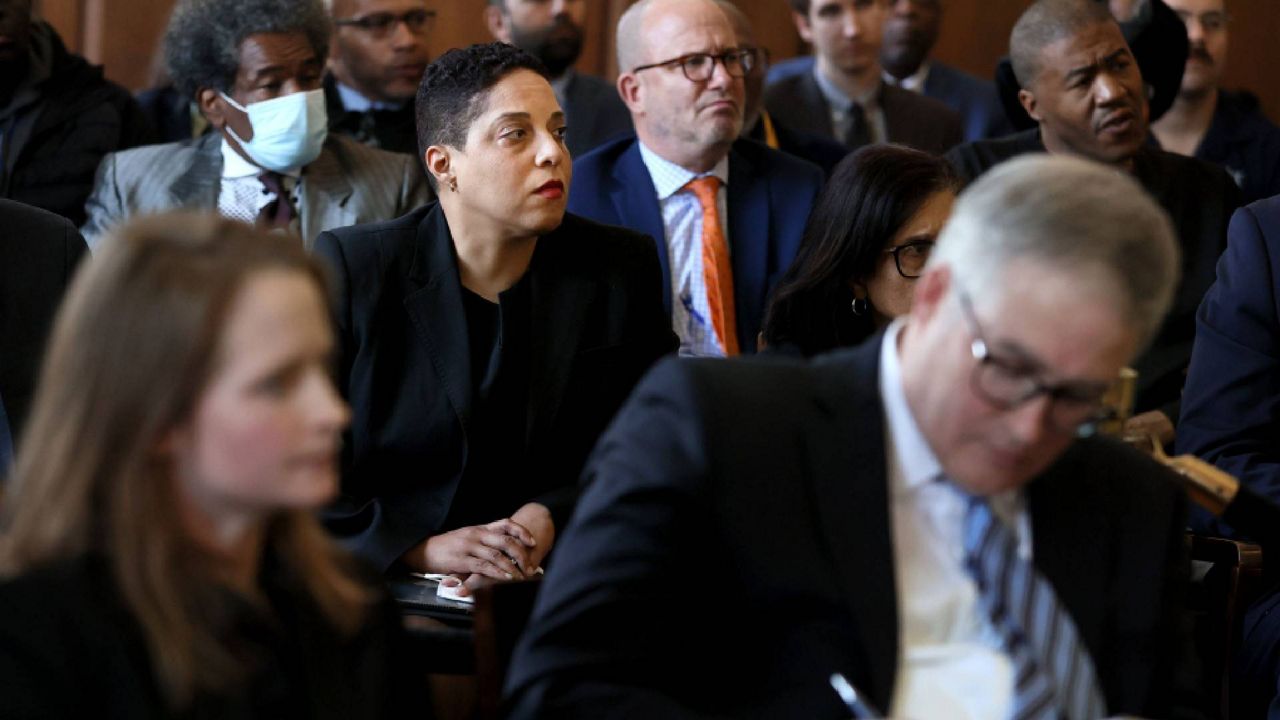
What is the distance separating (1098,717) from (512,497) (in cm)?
153

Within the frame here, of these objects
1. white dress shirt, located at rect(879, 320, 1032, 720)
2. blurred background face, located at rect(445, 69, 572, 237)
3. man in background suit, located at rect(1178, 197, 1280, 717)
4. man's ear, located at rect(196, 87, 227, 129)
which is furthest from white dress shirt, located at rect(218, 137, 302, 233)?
white dress shirt, located at rect(879, 320, 1032, 720)

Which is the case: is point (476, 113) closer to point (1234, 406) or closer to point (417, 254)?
point (417, 254)

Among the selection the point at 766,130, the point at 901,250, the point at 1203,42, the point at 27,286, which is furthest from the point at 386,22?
the point at 1203,42

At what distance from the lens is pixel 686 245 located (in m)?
4.14

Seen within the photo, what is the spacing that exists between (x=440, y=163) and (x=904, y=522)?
179 centimetres

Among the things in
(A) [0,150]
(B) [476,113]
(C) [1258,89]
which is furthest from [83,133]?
(C) [1258,89]

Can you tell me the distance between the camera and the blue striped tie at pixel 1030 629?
183 cm

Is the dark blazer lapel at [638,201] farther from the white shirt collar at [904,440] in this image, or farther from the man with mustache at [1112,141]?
the white shirt collar at [904,440]

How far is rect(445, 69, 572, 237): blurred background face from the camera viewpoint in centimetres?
328

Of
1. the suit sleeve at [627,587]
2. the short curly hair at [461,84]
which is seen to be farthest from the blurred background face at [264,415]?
the short curly hair at [461,84]

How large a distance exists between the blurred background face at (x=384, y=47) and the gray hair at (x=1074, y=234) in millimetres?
3531

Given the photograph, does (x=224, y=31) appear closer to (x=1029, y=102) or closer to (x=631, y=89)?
(x=631, y=89)

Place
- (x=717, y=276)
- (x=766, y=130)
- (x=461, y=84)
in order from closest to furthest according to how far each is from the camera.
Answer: (x=461, y=84) → (x=717, y=276) → (x=766, y=130)

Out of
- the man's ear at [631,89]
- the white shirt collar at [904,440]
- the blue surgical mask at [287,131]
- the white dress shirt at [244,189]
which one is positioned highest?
the white shirt collar at [904,440]
